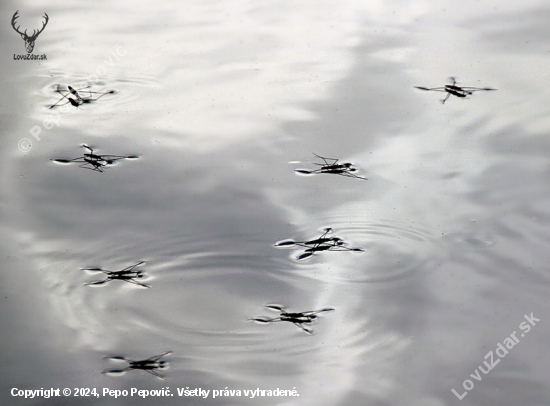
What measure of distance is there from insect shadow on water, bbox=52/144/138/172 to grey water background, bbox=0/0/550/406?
47 mm

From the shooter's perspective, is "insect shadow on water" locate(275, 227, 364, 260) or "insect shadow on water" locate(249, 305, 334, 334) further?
"insect shadow on water" locate(275, 227, 364, 260)

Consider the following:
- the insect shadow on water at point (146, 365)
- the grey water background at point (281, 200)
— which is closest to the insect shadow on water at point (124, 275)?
the grey water background at point (281, 200)

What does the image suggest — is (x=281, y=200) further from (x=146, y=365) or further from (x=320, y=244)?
(x=146, y=365)

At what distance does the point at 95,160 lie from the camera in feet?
12.1

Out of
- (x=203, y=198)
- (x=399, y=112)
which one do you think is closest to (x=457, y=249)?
(x=399, y=112)

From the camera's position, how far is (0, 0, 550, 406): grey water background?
3160 mm

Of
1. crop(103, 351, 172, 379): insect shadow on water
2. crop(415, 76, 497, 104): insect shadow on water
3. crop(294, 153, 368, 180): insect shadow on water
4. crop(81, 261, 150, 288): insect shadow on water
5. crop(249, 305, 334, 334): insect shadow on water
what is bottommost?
crop(103, 351, 172, 379): insect shadow on water

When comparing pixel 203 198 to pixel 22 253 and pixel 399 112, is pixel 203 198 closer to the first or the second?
pixel 22 253

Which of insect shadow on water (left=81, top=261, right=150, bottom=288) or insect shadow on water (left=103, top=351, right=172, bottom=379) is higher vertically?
insect shadow on water (left=81, top=261, right=150, bottom=288)

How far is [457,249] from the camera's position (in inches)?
135

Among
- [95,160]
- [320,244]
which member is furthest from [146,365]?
[95,160]

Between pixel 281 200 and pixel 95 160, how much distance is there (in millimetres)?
1325

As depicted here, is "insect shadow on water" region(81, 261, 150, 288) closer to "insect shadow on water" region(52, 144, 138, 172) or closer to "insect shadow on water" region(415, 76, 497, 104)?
"insect shadow on water" region(52, 144, 138, 172)

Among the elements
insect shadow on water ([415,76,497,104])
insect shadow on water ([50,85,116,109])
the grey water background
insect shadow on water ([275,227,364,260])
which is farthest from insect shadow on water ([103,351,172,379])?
insect shadow on water ([415,76,497,104])
